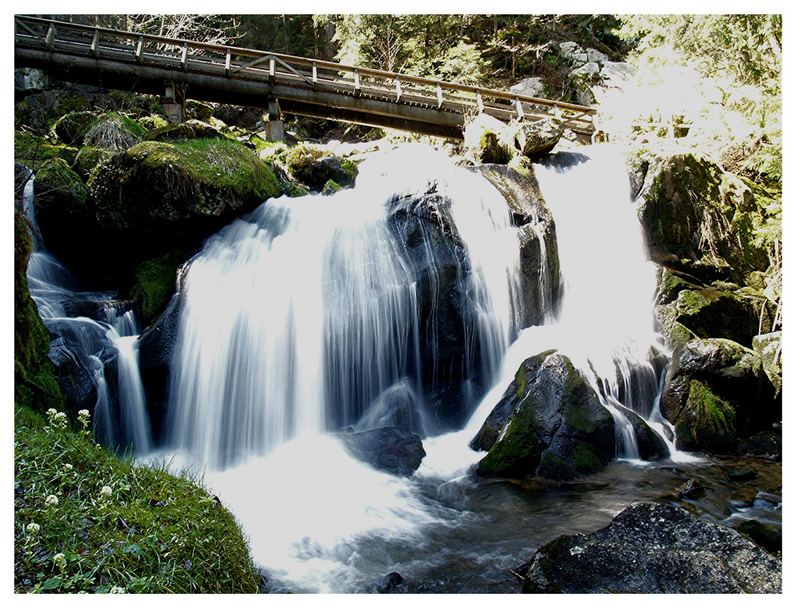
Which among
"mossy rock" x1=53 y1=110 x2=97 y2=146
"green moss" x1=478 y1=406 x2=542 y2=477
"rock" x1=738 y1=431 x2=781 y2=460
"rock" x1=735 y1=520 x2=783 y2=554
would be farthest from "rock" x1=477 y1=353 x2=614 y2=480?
"mossy rock" x1=53 y1=110 x2=97 y2=146

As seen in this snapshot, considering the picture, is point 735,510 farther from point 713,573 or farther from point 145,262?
point 145,262

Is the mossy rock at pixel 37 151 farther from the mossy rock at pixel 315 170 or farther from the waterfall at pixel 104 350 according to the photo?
the mossy rock at pixel 315 170

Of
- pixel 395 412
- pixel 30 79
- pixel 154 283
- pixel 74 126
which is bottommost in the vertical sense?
pixel 395 412

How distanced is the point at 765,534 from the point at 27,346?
17.6 feet

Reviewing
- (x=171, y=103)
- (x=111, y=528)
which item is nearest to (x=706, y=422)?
(x=111, y=528)

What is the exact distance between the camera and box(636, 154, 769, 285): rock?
289 inches

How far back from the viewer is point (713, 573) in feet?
9.83

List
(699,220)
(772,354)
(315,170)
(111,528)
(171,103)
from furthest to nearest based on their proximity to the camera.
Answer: (171,103)
(315,170)
(699,220)
(772,354)
(111,528)

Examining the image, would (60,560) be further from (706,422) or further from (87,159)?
(87,159)

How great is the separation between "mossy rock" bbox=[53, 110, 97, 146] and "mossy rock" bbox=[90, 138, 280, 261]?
2121mm

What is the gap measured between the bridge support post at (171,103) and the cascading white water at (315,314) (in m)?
4.77

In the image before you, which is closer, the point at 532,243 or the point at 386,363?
the point at 386,363

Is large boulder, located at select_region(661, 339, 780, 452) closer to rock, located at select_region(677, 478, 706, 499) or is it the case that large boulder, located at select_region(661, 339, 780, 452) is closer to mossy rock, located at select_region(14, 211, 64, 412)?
rock, located at select_region(677, 478, 706, 499)

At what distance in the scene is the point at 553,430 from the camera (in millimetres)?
5094
